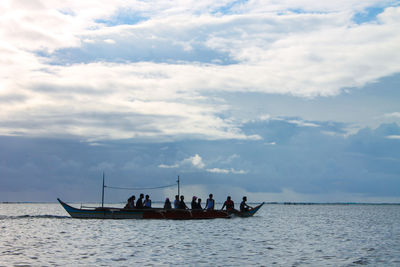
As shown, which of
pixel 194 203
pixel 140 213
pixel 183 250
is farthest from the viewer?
pixel 194 203

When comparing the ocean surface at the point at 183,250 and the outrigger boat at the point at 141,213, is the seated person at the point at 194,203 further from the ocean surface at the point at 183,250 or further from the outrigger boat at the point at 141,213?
the ocean surface at the point at 183,250

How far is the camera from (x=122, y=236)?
3512cm

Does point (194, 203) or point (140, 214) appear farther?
point (194, 203)

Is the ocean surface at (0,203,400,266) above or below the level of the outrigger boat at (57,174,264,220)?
below

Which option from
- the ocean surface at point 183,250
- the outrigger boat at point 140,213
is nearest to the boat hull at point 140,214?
the outrigger boat at point 140,213

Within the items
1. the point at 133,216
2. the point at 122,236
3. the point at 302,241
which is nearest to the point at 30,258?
the point at 122,236

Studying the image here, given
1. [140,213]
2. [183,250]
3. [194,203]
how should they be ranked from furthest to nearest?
[194,203] → [140,213] → [183,250]

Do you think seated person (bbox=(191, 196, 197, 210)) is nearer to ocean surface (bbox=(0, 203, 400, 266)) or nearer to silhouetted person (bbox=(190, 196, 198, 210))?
silhouetted person (bbox=(190, 196, 198, 210))

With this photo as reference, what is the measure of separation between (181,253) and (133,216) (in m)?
22.3

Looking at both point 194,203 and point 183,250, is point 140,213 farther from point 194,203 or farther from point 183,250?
point 183,250

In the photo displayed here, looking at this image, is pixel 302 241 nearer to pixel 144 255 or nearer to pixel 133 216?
pixel 144 255

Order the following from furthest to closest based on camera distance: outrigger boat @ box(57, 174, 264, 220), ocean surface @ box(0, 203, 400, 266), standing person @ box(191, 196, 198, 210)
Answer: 1. standing person @ box(191, 196, 198, 210)
2. outrigger boat @ box(57, 174, 264, 220)
3. ocean surface @ box(0, 203, 400, 266)

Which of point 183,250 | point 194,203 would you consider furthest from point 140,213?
point 183,250

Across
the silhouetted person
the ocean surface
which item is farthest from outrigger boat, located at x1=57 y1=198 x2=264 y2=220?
the ocean surface
